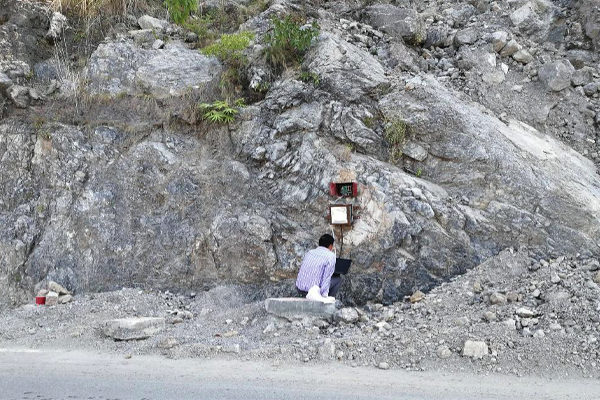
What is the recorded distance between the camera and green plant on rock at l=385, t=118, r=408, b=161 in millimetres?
8570

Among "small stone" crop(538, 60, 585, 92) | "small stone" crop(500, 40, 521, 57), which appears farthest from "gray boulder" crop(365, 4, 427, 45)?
"small stone" crop(538, 60, 585, 92)

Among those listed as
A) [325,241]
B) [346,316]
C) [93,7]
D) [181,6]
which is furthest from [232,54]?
[346,316]

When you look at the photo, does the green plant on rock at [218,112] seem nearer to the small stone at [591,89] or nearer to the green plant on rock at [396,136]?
the green plant on rock at [396,136]

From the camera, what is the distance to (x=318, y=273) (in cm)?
698

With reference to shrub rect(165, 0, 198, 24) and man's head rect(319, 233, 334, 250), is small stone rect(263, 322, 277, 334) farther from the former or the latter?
shrub rect(165, 0, 198, 24)

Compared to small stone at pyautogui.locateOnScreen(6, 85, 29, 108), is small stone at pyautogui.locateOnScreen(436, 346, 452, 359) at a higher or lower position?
lower

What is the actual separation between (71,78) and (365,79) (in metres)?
5.97

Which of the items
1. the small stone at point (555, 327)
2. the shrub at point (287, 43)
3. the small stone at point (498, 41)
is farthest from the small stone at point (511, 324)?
the small stone at point (498, 41)

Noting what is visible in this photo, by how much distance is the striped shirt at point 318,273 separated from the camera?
6988 mm

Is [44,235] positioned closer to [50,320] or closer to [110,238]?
[110,238]

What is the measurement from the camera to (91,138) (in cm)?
947

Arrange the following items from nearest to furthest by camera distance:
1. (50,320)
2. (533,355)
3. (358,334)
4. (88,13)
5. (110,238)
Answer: (533,355), (358,334), (50,320), (110,238), (88,13)

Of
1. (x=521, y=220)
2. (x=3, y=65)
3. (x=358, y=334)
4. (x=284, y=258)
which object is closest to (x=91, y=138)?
(x=3, y=65)

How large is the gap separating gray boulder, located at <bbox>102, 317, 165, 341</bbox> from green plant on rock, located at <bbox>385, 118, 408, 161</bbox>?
15.4ft
